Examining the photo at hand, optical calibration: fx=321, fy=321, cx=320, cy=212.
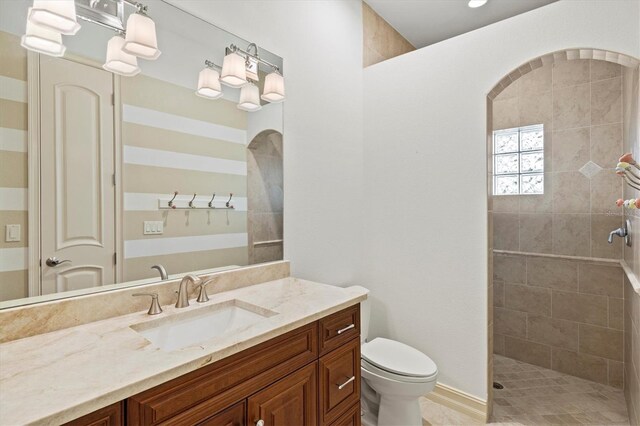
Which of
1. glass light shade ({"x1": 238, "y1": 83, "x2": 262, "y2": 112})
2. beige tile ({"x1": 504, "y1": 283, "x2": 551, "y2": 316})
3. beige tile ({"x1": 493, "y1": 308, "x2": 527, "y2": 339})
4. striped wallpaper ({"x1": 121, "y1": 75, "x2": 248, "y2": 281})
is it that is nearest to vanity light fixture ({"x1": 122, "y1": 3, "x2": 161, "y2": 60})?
striped wallpaper ({"x1": 121, "y1": 75, "x2": 248, "y2": 281})

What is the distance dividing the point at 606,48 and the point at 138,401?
7.81ft

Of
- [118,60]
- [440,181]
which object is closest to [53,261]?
[118,60]

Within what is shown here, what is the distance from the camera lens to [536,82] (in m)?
2.74

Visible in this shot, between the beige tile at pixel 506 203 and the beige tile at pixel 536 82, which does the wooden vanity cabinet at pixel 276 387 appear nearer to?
the beige tile at pixel 506 203

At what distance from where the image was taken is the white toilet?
1.73 metres

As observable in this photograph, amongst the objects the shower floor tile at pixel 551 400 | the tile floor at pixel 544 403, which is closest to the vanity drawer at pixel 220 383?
the tile floor at pixel 544 403

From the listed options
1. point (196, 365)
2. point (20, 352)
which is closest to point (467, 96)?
point (196, 365)

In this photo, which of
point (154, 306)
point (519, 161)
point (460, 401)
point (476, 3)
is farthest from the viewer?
point (519, 161)

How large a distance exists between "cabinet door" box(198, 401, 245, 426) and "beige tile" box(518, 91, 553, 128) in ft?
10.0

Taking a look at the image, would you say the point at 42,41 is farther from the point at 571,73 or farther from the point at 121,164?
the point at 571,73

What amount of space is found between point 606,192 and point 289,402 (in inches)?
108

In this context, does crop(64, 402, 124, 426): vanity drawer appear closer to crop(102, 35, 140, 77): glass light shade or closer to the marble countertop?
the marble countertop

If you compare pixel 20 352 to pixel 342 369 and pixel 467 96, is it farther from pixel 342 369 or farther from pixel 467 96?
pixel 467 96

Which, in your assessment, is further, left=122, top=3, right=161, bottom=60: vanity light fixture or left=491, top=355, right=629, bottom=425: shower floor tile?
left=491, top=355, right=629, bottom=425: shower floor tile
